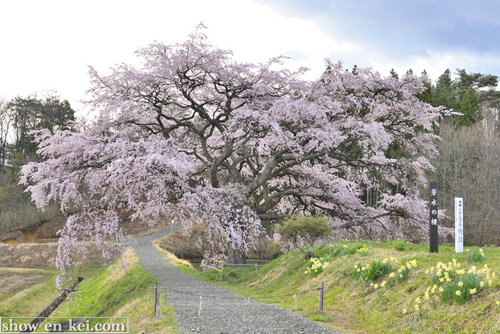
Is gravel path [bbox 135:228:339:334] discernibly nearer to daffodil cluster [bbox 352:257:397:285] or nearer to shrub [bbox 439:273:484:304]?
daffodil cluster [bbox 352:257:397:285]

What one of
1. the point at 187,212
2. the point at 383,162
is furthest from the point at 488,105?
the point at 187,212

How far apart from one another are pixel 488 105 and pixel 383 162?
118ft

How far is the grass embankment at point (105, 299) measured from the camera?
10398 millimetres

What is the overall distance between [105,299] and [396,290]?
39.4 ft

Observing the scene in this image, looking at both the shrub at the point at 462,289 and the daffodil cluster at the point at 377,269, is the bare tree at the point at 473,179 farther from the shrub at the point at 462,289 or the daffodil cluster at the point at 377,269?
the shrub at the point at 462,289

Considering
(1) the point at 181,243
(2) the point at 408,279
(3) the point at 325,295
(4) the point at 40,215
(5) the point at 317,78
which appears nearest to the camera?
(2) the point at 408,279

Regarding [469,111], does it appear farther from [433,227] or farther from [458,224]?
[458,224]

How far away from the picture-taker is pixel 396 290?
8164mm

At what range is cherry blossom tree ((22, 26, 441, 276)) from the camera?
13828 millimetres

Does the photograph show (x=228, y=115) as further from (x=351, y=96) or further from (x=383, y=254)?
(x=383, y=254)

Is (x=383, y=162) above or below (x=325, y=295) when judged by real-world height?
above

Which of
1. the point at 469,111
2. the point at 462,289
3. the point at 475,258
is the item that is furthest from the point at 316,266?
the point at 469,111

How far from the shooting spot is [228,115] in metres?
17.1

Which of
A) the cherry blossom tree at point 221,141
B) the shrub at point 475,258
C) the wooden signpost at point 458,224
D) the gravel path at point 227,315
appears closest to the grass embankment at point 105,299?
the gravel path at point 227,315
